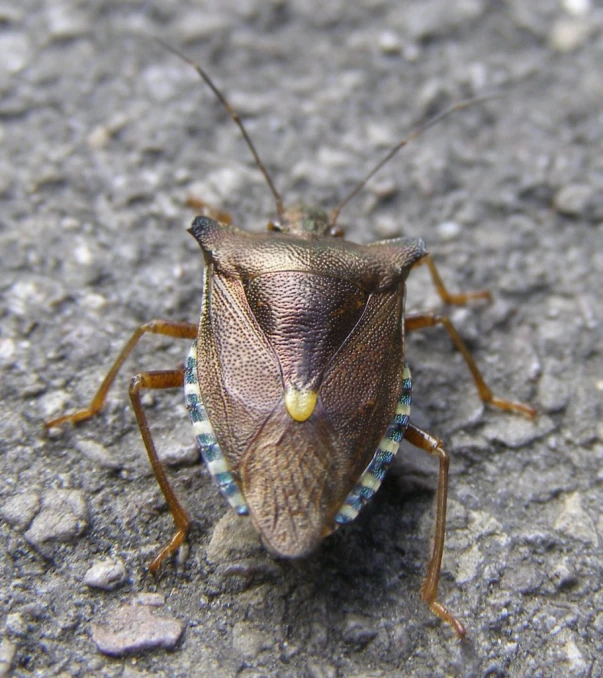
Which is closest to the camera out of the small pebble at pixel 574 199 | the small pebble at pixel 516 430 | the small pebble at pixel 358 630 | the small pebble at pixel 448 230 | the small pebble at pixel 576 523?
the small pebble at pixel 358 630

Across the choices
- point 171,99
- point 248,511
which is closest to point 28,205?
point 171,99

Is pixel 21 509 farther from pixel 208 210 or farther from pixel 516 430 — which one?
pixel 516 430

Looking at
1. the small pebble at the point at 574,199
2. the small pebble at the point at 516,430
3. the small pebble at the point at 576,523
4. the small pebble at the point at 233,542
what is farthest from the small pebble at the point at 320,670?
the small pebble at the point at 574,199

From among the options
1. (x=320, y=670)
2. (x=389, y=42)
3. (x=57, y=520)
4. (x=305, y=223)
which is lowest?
(x=320, y=670)

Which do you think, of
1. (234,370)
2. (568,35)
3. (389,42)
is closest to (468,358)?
(234,370)

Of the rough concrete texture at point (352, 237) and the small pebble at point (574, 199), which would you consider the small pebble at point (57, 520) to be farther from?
the small pebble at point (574, 199)

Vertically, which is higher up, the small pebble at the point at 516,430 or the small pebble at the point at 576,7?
the small pebble at the point at 576,7

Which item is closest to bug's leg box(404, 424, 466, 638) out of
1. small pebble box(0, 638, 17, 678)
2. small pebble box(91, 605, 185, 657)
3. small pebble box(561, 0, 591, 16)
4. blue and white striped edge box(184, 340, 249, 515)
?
blue and white striped edge box(184, 340, 249, 515)
